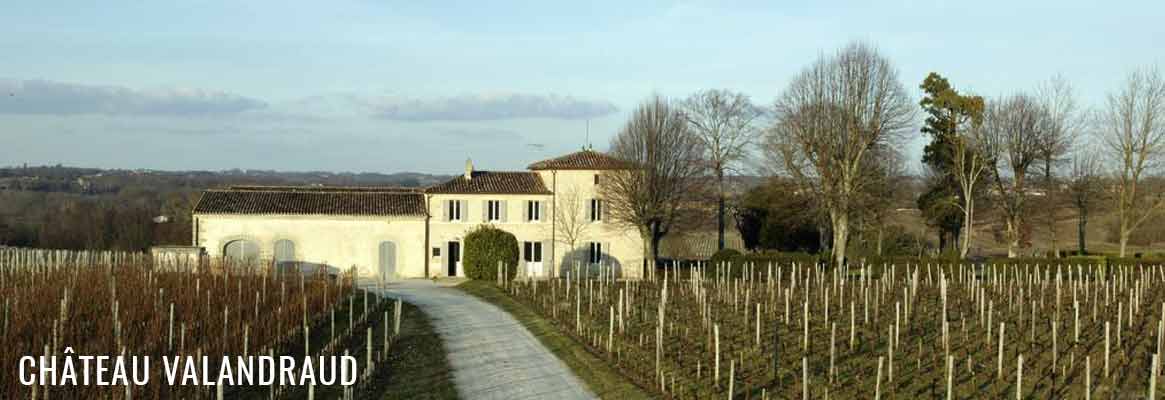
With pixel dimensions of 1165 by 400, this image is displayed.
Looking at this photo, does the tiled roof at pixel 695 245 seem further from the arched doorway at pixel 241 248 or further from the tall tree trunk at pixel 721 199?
the arched doorway at pixel 241 248

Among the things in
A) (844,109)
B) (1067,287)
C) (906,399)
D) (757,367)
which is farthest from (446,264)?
(906,399)

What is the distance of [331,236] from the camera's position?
43.5 meters

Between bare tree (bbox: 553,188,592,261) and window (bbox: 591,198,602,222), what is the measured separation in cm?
27

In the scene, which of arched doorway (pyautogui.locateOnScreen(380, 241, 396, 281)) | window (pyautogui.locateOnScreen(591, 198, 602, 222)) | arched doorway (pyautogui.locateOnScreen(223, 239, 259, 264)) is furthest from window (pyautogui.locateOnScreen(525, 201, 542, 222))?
arched doorway (pyautogui.locateOnScreen(223, 239, 259, 264))

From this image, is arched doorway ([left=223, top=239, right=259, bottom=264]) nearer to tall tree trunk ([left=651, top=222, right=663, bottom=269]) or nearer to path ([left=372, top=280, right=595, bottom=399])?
path ([left=372, top=280, right=595, bottom=399])

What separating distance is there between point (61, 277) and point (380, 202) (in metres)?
16.1

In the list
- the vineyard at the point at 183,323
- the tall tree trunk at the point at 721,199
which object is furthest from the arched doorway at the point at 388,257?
the tall tree trunk at the point at 721,199

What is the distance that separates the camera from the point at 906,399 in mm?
16641

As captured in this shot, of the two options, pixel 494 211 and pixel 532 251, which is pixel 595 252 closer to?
pixel 532 251

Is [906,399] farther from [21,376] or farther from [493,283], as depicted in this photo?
[493,283]

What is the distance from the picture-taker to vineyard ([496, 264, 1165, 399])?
57.9 ft

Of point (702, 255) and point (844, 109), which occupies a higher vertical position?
point (844, 109)

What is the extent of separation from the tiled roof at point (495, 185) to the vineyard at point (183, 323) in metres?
12.4

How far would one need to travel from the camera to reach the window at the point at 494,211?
44938mm
